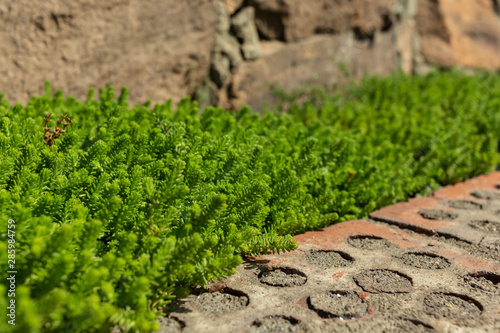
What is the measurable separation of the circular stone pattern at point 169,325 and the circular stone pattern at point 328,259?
0.78 meters

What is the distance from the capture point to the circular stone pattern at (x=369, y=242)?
2666 mm

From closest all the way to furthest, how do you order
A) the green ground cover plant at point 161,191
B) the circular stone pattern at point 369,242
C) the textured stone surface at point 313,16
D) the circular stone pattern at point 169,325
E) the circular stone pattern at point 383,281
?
the green ground cover plant at point 161,191 → the circular stone pattern at point 169,325 → the circular stone pattern at point 383,281 → the circular stone pattern at point 369,242 → the textured stone surface at point 313,16

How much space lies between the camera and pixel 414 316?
195cm

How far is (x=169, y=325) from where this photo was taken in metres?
1.85

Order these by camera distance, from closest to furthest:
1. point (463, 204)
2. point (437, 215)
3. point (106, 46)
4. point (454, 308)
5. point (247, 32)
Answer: point (454, 308) → point (437, 215) → point (463, 204) → point (106, 46) → point (247, 32)

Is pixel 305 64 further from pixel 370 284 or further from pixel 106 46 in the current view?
pixel 370 284

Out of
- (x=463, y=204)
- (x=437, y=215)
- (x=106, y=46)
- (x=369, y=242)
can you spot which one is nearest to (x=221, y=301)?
(x=369, y=242)

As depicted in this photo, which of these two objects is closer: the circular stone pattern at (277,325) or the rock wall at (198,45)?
the circular stone pattern at (277,325)

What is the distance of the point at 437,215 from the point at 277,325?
5.54 ft

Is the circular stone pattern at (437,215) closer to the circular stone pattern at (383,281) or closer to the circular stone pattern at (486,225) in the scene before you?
the circular stone pattern at (486,225)

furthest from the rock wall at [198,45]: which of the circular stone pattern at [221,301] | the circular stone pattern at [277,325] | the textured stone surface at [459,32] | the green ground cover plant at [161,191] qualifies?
the circular stone pattern at [277,325]

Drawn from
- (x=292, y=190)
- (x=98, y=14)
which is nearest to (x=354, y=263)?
(x=292, y=190)

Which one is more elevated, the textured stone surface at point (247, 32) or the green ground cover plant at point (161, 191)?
the textured stone surface at point (247, 32)

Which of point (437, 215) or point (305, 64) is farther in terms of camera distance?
point (305, 64)
